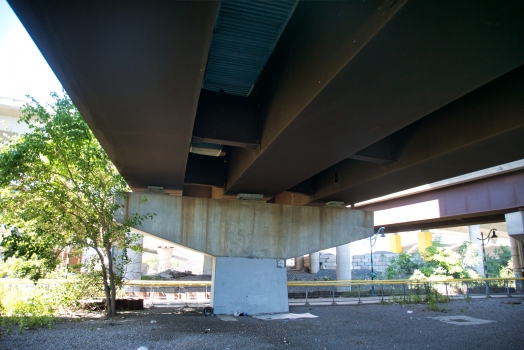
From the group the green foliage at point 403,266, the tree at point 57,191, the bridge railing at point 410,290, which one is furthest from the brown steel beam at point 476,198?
the green foliage at point 403,266

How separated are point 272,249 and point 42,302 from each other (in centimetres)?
736

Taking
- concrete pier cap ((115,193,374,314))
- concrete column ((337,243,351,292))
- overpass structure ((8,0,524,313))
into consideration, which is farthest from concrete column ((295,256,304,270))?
overpass structure ((8,0,524,313))

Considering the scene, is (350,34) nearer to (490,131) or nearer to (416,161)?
(490,131)

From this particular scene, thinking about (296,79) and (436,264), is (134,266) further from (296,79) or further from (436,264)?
(436,264)

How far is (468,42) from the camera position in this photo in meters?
4.27

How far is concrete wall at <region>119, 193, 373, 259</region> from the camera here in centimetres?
1259

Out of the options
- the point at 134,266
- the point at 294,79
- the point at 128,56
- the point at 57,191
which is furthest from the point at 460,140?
the point at 134,266

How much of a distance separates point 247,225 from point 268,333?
4.65 metres

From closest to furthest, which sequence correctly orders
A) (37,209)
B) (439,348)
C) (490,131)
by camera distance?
(490,131) → (439,348) → (37,209)

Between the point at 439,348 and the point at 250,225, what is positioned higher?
the point at 250,225

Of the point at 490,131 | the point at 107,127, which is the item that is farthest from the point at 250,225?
the point at 490,131

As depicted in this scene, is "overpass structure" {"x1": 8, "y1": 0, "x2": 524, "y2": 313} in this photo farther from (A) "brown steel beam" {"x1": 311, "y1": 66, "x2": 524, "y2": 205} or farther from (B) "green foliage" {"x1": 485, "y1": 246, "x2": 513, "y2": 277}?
(B) "green foliage" {"x1": 485, "y1": 246, "x2": 513, "y2": 277}

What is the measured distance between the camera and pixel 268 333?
9477 millimetres

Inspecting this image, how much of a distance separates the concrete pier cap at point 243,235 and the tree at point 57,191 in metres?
0.72
